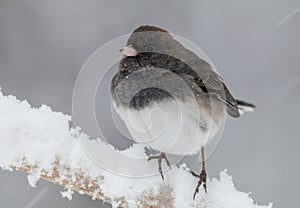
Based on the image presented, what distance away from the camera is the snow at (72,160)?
1588 millimetres

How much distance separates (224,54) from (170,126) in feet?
8.76

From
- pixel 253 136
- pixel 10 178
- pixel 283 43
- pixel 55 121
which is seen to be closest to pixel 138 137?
pixel 55 121

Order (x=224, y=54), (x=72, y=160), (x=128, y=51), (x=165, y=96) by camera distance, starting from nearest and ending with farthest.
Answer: (x=72, y=160), (x=165, y=96), (x=128, y=51), (x=224, y=54)

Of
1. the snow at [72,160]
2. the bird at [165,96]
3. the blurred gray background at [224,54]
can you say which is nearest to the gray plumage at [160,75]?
the bird at [165,96]

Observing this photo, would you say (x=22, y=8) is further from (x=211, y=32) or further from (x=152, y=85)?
(x=152, y=85)

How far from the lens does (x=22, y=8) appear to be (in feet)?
15.1

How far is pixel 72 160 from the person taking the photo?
1607 mm

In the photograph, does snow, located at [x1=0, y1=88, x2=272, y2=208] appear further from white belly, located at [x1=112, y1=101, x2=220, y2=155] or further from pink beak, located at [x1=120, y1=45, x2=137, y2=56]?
pink beak, located at [x1=120, y1=45, x2=137, y2=56]

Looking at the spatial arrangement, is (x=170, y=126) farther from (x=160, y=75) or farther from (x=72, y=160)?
(x=72, y=160)

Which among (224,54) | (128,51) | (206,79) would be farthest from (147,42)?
(224,54)

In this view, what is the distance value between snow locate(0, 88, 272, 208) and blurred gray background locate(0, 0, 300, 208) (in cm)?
244

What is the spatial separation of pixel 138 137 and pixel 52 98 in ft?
7.27

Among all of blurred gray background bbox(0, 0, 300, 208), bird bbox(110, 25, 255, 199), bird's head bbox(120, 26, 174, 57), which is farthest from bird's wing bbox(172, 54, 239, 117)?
blurred gray background bbox(0, 0, 300, 208)

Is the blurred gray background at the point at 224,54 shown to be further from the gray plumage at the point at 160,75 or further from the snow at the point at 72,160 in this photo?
the snow at the point at 72,160
